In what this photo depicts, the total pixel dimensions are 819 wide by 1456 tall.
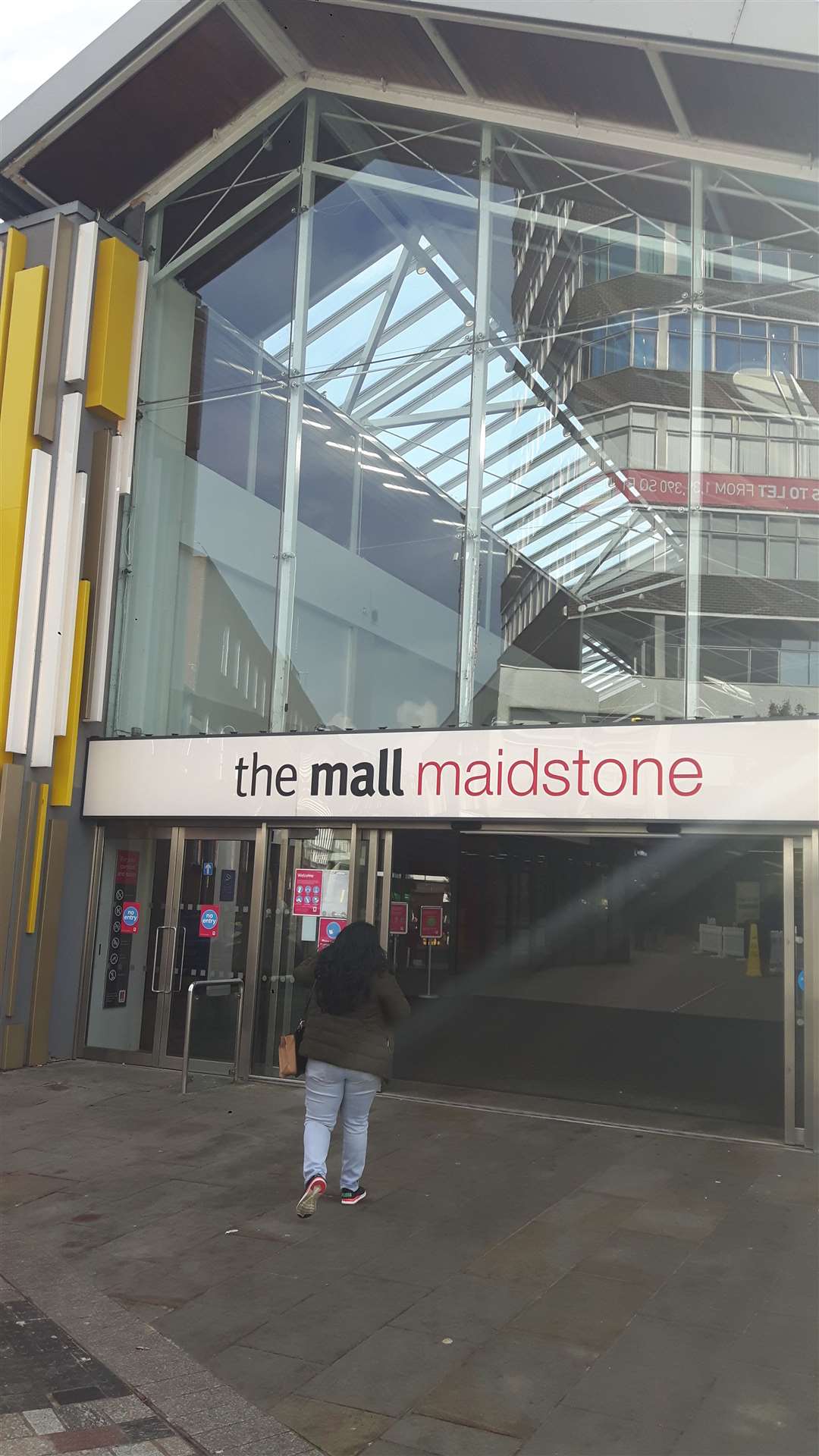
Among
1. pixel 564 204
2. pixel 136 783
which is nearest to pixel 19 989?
pixel 136 783

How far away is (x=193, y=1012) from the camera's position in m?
10.0

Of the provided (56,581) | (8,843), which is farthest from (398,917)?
(56,581)

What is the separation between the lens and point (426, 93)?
35.6 feet

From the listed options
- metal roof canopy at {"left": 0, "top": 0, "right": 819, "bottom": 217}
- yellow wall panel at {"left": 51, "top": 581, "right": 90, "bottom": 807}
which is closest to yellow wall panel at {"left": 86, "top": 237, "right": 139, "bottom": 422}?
metal roof canopy at {"left": 0, "top": 0, "right": 819, "bottom": 217}

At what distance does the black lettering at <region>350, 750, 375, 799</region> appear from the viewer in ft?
31.5

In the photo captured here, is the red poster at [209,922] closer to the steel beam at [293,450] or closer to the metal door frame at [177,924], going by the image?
the metal door frame at [177,924]

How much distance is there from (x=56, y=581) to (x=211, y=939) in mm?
3664

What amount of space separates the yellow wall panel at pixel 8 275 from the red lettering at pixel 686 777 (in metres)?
7.34

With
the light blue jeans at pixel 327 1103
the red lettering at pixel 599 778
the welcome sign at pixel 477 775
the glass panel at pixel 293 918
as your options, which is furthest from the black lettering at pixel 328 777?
the light blue jeans at pixel 327 1103

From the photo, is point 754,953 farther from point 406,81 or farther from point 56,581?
point 406,81

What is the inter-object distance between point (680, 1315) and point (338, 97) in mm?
11236

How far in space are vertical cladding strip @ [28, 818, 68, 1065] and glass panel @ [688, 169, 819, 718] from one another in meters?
6.04

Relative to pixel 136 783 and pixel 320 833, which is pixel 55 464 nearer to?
pixel 136 783

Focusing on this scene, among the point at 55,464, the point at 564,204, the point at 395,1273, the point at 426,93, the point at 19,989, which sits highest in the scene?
the point at 426,93
